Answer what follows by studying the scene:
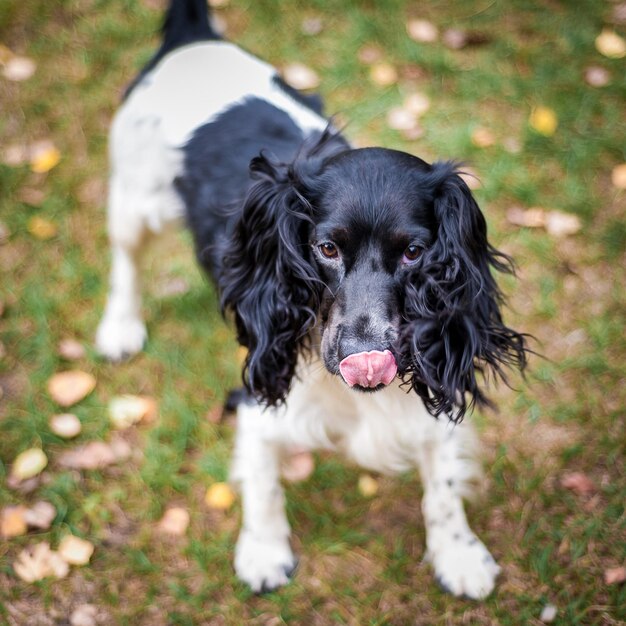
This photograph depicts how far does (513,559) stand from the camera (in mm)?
3029

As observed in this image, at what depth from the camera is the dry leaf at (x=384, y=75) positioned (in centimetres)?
496

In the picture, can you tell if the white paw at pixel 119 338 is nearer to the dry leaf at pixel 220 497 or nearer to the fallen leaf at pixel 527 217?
the dry leaf at pixel 220 497

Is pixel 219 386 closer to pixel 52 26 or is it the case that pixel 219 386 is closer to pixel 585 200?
pixel 585 200

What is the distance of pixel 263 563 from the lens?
9.73 feet

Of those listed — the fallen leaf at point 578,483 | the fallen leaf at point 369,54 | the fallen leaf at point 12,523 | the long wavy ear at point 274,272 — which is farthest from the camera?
the fallen leaf at point 369,54

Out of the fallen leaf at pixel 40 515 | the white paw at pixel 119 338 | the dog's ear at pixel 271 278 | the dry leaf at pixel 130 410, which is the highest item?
the dog's ear at pixel 271 278

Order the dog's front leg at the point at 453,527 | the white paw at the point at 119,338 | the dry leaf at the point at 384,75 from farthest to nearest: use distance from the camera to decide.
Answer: the dry leaf at the point at 384,75
the white paw at the point at 119,338
the dog's front leg at the point at 453,527

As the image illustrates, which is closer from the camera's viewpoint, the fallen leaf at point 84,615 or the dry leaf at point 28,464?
the fallen leaf at point 84,615

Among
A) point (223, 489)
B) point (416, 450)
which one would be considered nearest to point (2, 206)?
point (223, 489)

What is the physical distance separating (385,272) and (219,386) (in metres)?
1.60

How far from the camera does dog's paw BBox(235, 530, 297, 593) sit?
2955mm

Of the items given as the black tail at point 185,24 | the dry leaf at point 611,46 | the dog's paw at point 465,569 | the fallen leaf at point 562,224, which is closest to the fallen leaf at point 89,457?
the dog's paw at point 465,569

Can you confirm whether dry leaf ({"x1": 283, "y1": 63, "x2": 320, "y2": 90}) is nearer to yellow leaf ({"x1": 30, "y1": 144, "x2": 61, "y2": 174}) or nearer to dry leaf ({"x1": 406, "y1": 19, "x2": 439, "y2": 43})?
dry leaf ({"x1": 406, "y1": 19, "x2": 439, "y2": 43})

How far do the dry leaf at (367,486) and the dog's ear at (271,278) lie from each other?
0.81 meters
